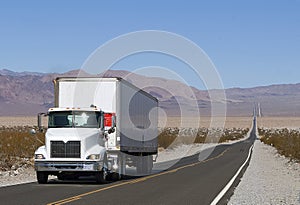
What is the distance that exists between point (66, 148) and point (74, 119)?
1.36m

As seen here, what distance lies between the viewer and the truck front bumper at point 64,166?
22547 millimetres

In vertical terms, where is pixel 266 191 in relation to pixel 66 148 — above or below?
below

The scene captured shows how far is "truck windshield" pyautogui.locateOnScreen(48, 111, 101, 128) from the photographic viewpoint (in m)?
23.7

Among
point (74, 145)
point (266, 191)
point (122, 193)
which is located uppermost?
point (74, 145)

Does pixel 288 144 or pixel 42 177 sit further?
pixel 288 144

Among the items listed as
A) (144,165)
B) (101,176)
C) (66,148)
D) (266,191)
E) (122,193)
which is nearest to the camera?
(122,193)

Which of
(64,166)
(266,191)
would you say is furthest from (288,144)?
(64,166)

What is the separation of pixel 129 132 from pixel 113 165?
2545 millimetres

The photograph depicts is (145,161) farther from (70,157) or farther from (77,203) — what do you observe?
(77,203)

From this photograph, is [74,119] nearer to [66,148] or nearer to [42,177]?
[66,148]

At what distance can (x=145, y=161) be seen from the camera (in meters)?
30.6

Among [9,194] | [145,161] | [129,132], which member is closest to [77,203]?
[9,194]

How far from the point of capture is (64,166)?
74.0ft

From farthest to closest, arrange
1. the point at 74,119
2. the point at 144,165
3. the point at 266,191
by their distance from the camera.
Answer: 1. the point at 144,165
2. the point at 74,119
3. the point at 266,191
